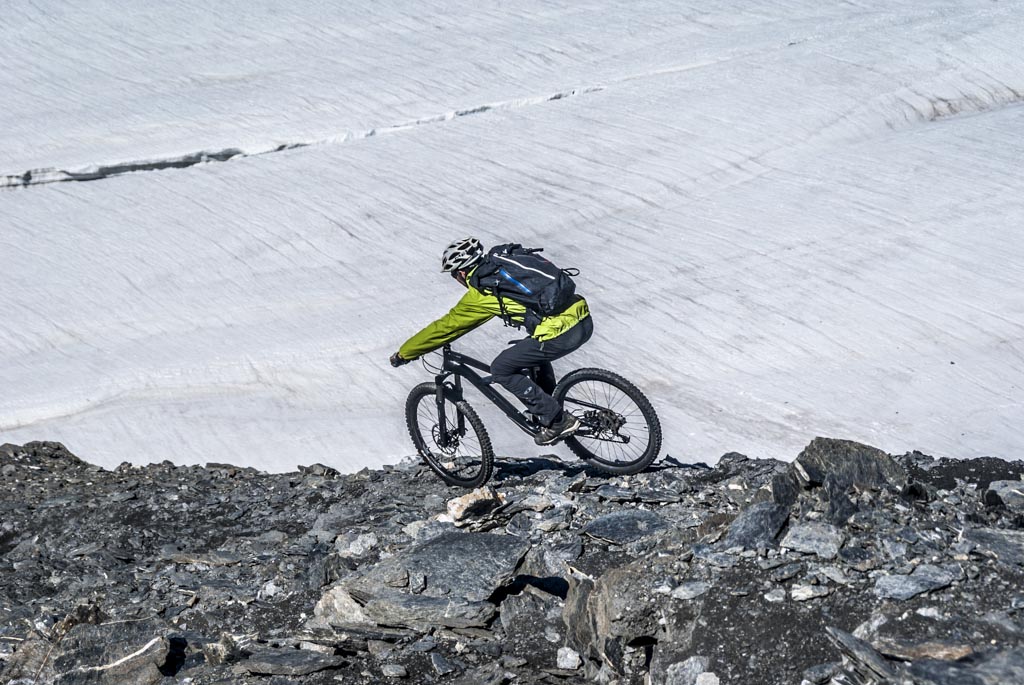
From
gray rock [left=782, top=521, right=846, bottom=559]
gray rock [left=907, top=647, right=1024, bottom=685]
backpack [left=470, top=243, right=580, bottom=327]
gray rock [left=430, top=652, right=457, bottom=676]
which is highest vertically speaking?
backpack [left=470, top=243, right=580, bottom=327]

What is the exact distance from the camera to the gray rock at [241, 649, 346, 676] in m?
5.93

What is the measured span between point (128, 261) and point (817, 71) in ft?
37.3

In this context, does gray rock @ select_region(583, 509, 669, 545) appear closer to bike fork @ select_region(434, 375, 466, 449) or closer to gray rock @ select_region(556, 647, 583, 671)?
gray rock @ select_region(556, 647, 583, 671)

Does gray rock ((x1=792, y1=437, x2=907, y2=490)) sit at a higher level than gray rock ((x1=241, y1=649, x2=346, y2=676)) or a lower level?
higher

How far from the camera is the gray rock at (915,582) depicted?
5.20 metres

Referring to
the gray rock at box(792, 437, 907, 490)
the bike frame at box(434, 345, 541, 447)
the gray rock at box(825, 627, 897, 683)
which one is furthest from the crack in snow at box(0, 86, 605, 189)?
the gray rock at box(825, 627, 897, 683)

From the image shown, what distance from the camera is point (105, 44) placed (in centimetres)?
2236

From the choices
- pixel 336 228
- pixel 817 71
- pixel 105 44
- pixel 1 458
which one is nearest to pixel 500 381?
pixel 1 458

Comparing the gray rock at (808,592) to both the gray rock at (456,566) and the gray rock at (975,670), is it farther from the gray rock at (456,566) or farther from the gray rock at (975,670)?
the gray rock at (456,566)

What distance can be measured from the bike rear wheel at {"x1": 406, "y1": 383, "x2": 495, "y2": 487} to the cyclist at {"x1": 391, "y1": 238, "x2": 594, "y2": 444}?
1.88ft

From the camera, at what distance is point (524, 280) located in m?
7.22

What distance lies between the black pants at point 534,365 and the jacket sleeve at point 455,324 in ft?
0.96

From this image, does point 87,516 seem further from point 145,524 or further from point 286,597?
point 286,597

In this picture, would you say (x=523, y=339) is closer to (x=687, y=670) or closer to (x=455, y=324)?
(x=455, y=324)
